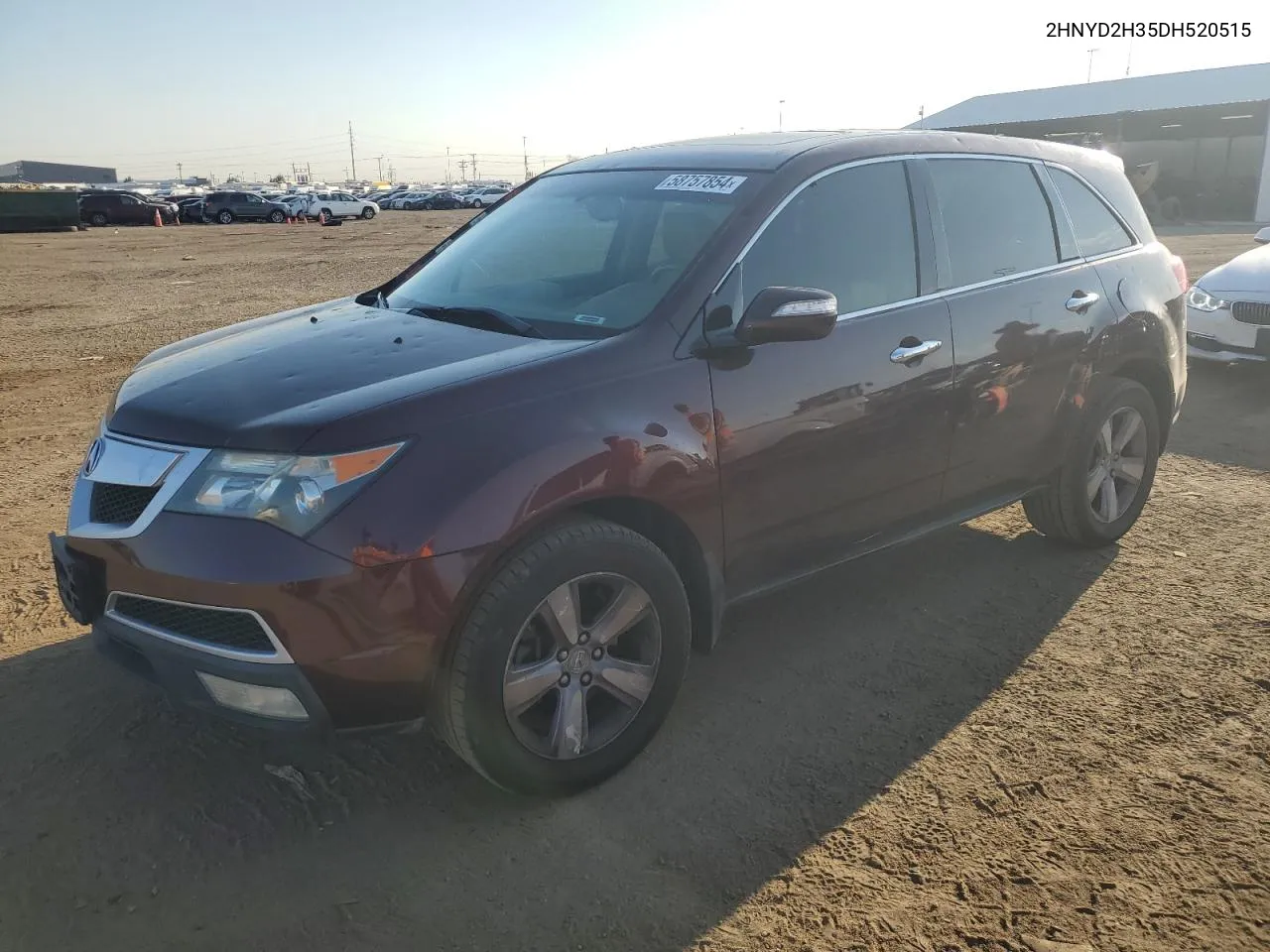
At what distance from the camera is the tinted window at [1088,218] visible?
4.48 m

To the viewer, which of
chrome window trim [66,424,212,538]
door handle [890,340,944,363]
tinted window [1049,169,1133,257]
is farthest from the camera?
tinted window [1049,169,1133,257]

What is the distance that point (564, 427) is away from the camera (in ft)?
9.02

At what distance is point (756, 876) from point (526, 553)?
1059mm

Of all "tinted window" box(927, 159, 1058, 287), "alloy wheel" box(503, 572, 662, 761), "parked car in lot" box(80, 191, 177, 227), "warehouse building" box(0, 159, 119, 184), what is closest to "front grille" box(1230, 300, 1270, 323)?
"tinted window" box(927, 159, 1058, 287)

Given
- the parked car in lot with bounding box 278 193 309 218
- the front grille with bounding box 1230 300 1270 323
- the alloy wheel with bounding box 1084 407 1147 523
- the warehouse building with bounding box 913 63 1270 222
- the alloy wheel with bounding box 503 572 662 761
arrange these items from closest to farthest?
1. the alloy wheel with bounding box 503 572 662 761
2. the alloy wheel with bounding box 1084 407 1147 523
3. the front grille with bounding box 1230 300 1270 323
4. the warehouse building with bounding box 913 63 1270 222
5. the parked car in lot with bounding box 278 193 309 218

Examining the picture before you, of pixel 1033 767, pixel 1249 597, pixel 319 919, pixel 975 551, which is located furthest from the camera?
pixel 975 551

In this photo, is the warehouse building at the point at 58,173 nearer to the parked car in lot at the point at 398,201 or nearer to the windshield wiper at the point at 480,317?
the parked car in lot at the point at 398,201

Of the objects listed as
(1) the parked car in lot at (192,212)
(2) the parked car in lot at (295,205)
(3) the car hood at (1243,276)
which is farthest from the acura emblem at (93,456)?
(2) the parked car in lot at (295,205)

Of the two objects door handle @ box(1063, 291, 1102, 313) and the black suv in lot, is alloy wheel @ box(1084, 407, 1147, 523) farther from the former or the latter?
the black suv in lot

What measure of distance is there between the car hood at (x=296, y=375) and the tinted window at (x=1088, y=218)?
108 inches

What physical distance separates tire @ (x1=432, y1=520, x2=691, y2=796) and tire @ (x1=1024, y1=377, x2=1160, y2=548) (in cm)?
237

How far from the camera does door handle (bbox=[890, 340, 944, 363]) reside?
3.55m

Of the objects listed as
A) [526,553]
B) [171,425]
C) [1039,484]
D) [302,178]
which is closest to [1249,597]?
[1039,484]

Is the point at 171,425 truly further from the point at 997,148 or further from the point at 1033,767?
the point at 997,148
